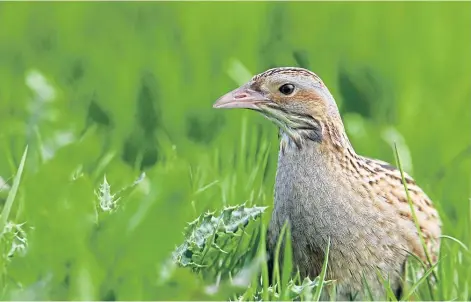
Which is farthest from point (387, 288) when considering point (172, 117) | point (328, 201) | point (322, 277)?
point (172, 117)

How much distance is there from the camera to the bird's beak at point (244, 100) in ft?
15.8

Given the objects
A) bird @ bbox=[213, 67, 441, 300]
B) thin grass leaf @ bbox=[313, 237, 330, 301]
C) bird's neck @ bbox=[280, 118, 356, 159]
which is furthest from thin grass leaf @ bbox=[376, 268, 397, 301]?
bird's neck @ bbox=[280, 118, 356, 159]

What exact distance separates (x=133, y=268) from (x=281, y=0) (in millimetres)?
5425

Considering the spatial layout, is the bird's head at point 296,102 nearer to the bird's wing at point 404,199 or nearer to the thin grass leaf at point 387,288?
the bird's wing at point 404,199

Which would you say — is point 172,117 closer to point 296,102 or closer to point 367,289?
point 296,102

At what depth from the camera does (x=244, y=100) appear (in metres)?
4.84

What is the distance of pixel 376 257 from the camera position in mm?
4738

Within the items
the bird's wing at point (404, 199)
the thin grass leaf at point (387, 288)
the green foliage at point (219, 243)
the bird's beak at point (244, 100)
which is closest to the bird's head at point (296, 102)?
the bird's beak at point (244, 100)

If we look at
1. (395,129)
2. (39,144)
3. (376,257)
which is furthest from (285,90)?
(395,129)

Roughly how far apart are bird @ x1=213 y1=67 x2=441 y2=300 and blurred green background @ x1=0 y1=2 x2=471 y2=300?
25 cm

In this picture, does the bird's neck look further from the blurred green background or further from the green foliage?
the blurred green background

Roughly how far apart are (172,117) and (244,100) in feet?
7.95

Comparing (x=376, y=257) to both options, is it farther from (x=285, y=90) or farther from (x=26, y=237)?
(x=26, y=237)

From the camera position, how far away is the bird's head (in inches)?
191
